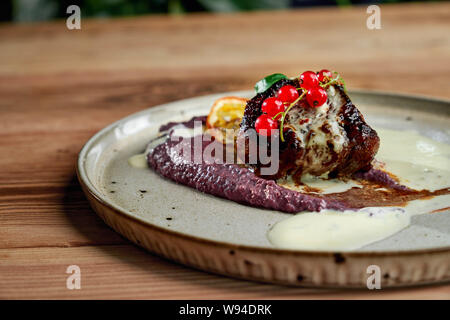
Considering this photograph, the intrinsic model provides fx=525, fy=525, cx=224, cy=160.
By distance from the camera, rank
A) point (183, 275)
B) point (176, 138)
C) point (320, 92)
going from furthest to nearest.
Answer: point (176, 138) < point (320, 92) < point (183, 275)

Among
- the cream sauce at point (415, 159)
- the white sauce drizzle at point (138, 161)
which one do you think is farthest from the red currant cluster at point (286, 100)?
the white sauce drizzle at point (138, 161)

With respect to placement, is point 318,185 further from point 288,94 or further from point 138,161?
point 138,161

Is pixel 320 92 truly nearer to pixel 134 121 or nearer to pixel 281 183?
pixel 281 183

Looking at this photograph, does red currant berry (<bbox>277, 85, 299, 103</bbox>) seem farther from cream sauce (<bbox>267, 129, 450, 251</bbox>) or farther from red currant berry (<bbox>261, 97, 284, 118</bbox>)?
cream sauce (<bbox>267, 129, 450, 251</bbox>)

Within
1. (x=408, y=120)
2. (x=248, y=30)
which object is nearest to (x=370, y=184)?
(x=408, y=120)

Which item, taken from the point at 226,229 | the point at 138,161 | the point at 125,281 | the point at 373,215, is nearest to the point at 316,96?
the point at 373,215

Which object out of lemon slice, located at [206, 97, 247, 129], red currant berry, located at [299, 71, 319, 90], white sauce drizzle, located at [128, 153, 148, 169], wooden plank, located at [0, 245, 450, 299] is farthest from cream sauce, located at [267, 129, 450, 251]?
white sauce drizzle, located at [128, 153, 148, 169]

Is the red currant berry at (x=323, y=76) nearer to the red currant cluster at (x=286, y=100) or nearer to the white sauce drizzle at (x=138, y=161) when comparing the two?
the red currant cluster at (x=286, y=100)
